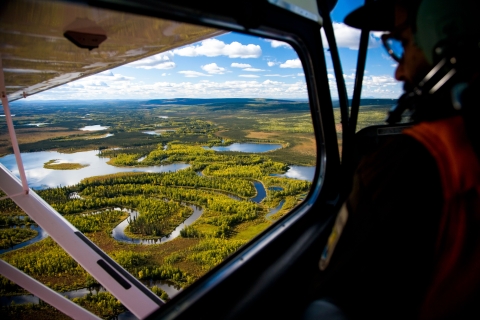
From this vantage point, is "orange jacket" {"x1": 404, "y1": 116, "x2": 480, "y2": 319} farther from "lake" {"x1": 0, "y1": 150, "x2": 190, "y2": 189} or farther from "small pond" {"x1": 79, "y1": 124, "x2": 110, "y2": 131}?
"small pond" {"x1": 79, "y1": 124, "x2": 110, "y2": 131}

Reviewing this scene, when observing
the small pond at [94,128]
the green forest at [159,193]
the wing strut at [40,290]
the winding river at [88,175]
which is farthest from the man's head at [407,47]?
the small pond at [94,128]

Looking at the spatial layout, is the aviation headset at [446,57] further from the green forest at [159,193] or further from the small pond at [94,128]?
the small pond at [94,128]

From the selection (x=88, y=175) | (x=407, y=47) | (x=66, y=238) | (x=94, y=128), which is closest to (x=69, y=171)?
(x=88, y=175)

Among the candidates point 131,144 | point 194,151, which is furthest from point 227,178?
point 131,144

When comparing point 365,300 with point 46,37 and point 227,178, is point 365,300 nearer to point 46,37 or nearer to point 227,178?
point 46,37

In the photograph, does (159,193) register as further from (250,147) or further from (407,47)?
(407,47)
